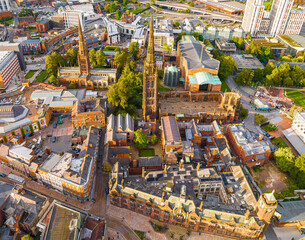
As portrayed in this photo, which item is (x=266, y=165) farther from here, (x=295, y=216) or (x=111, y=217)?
(x=111, y=217)

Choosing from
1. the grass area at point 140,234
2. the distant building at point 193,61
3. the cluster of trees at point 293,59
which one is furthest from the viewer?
the cluster of trees at point 293,59

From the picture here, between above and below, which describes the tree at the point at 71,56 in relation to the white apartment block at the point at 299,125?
above

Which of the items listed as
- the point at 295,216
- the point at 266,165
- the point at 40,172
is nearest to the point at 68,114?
the point at 40,172

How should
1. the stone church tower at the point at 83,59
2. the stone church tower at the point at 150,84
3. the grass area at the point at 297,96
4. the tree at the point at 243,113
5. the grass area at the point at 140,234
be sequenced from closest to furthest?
the grass area at the point at 140,234
the stone church tower at the point at 150,84
the tree at the point at 243,113
the stone church tower at the point at 83,59
the grass area at the point at 297,96

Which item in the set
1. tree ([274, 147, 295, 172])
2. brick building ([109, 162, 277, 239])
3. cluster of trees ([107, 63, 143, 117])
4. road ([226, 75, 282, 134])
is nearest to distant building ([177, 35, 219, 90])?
road ([226, 75, 282, 134])

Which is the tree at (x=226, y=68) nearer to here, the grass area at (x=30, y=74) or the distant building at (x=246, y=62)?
the distant building at (x=246, y=62)

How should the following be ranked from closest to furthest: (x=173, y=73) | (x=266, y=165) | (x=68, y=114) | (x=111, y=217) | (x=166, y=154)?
(x=111, y=217), (x=166, y=154), (x=266, y=165), (x=68, y=114), (x=173, y=73)

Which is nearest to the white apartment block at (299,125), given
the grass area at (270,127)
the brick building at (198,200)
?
the grass area at (270,127)

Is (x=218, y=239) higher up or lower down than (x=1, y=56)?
lower down
